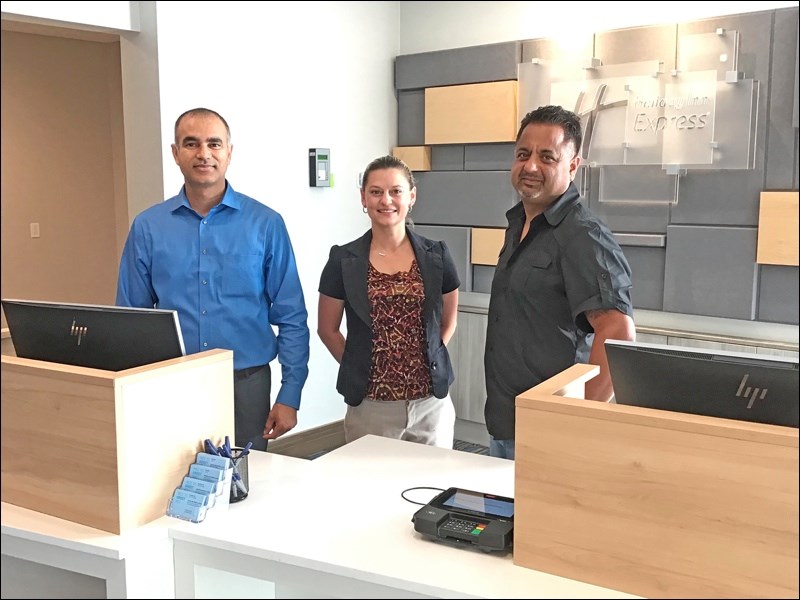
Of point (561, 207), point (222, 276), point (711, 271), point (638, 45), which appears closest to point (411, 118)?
point (638, 45)

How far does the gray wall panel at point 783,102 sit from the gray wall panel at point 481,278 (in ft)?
5.38

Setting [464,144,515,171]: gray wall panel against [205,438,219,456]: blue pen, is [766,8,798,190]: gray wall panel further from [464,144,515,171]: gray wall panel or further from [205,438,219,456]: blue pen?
[205,438,219,456]: blue pen

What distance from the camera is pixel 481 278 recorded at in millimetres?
4828

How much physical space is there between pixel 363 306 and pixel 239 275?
1.34 feet

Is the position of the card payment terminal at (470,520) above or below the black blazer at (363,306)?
below

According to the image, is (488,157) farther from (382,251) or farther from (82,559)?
(82,559)

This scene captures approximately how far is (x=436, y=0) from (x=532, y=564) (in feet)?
13.3

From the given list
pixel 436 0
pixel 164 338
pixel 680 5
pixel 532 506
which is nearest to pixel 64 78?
pixel 436 0

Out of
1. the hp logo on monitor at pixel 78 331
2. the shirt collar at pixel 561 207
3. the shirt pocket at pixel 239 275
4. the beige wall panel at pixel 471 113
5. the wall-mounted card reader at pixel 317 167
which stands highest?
the beige wall panel at pixel 471 113

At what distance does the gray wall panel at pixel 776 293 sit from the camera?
3.67 meters

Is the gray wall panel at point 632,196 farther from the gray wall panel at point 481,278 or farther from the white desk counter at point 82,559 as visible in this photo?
the white desk counter at point 82,559

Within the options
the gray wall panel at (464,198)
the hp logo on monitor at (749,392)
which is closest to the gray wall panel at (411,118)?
the gray wall panel at (464,198)

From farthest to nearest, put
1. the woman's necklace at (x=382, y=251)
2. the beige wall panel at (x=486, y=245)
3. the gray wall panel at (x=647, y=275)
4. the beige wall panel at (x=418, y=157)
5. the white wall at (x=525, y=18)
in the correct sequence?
the beige wall panel at (x=418, y=157), the beige wall panel at (x=486, y=245), the gray wall panel at (x=647, y=275), the white wall at (x=525, y=18), the woman's necklace at (x=382, y=251)

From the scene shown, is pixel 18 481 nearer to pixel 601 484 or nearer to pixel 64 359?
pixel 64 359
